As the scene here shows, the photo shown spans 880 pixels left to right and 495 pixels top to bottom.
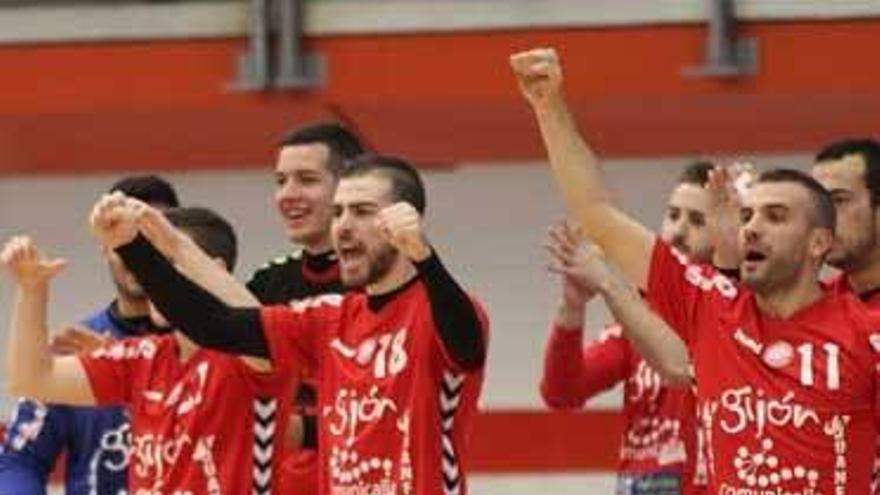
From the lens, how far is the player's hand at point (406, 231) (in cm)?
586

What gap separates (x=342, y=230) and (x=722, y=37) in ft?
9.34

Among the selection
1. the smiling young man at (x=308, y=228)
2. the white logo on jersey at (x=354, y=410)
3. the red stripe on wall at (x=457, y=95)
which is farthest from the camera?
the red stripe on wall at (x=457, y=95)

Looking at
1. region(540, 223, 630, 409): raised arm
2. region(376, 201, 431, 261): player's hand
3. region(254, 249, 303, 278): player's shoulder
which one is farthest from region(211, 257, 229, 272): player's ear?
region(540, 223, 630, 409): raised arm

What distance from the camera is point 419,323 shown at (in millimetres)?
6180

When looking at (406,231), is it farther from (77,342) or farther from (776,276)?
(77,342)

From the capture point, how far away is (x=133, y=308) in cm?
708

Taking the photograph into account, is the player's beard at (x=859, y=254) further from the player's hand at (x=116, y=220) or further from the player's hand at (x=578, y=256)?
the player's hand at (x=116, y=220)

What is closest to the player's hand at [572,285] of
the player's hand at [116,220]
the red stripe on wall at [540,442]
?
the player's hand at [116,220]

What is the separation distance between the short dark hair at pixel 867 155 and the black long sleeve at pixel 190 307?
1393 mm

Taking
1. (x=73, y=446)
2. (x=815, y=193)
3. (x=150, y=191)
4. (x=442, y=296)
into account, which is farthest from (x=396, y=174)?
(x=73, y=446)

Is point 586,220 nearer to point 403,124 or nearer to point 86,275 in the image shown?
point 403,124

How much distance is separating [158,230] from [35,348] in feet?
1.45

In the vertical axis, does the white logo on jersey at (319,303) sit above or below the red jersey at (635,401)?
above

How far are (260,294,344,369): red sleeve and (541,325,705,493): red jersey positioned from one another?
42.6 inches
